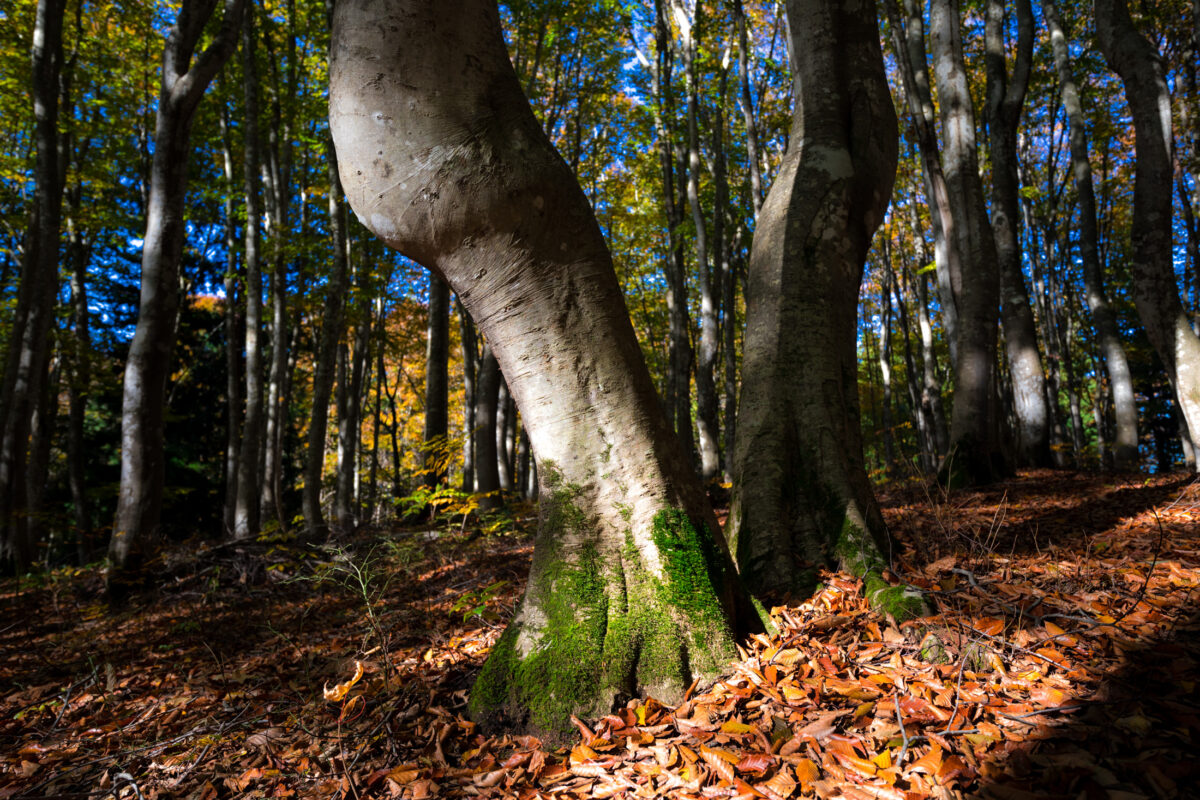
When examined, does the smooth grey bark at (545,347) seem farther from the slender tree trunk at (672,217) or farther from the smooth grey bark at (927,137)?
the slender tree trunk at (672,217)

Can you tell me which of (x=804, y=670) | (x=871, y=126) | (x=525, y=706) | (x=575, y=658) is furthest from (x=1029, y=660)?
(x=871, y=126)

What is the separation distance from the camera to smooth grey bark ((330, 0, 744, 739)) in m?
2.09

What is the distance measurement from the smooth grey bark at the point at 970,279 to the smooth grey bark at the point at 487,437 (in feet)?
21.9

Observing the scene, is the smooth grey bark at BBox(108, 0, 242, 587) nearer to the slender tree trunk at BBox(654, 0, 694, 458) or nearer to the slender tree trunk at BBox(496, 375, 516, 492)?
the slender tree trunk at BBox(654, 0, 694, 458)

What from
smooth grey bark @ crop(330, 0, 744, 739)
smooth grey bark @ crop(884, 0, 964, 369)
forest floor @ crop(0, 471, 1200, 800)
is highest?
smooth grey bark @ crop(884, 0, 964, 369)

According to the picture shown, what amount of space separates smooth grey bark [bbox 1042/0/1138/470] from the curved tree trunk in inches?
292

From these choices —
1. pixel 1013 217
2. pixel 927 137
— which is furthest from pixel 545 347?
pixel 1013 217

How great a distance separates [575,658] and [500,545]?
16.8 feet

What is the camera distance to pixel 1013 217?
794cm

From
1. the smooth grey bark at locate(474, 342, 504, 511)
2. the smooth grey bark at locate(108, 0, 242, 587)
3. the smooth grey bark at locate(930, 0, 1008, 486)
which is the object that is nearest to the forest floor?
the smooth grey bark at locate(108, 0, 242, 587)

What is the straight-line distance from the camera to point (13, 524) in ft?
26.1

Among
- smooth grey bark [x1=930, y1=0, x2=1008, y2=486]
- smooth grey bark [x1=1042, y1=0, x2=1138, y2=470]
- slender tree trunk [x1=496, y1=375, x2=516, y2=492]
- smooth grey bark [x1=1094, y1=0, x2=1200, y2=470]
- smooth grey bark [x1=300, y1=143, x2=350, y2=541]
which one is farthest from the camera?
slender tree trunk [x1=496, y1=375, x2=516, y2=492]

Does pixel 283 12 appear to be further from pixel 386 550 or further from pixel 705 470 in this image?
pixel 705 470

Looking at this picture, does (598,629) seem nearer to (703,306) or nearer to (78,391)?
(703,306)
